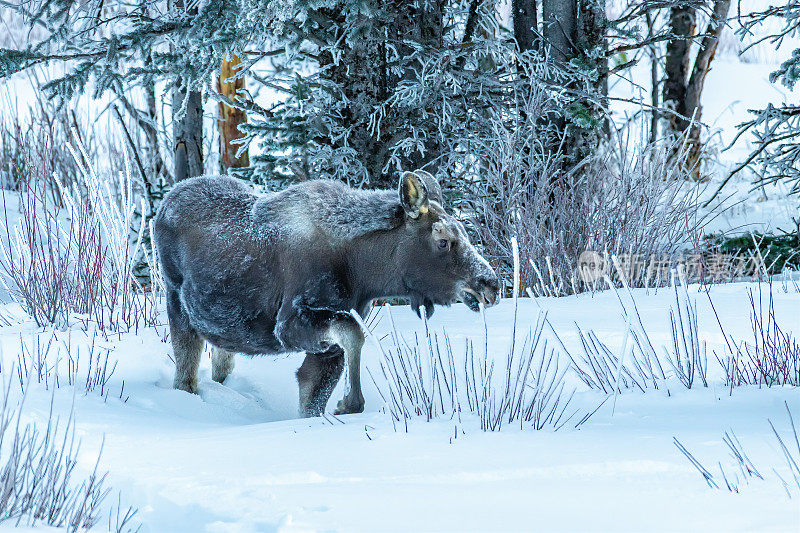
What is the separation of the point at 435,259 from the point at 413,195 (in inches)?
13.6

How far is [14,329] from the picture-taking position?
698 cm

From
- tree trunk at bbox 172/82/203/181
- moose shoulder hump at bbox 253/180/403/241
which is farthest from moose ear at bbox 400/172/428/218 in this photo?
tree trunk at bbox 172/82/203/181

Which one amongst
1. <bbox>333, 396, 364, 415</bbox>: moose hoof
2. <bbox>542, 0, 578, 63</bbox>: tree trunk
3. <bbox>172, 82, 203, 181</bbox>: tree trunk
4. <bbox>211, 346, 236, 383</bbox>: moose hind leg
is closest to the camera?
<bbox>333, 396, 364, 415</bbox>: moose hoof

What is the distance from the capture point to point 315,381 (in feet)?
17.2

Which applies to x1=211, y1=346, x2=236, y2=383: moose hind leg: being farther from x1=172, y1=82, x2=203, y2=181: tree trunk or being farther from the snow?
x1=172, y1=82, x2=203, y2=181: tree trunk

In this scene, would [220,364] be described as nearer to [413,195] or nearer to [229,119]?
[413,195]

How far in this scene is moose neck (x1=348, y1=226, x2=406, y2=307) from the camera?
5012mm

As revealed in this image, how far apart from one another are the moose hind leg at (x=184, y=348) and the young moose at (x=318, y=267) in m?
0.17

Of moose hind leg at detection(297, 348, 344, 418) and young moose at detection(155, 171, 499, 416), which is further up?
young moose at detection(155, 171, 499, 416)

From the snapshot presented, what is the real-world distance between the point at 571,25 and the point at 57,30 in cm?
509

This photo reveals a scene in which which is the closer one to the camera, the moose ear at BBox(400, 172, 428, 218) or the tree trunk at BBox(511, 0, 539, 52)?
the moose ear at BBox(400, 172, 428, 218)

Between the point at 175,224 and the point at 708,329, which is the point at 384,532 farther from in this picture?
the point at 708,329

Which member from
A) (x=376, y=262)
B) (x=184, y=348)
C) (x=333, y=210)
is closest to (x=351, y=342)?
(x=376, y=262)

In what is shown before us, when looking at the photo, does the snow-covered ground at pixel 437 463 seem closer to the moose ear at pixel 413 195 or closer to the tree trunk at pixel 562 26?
the moose ear at pixel 413 195
